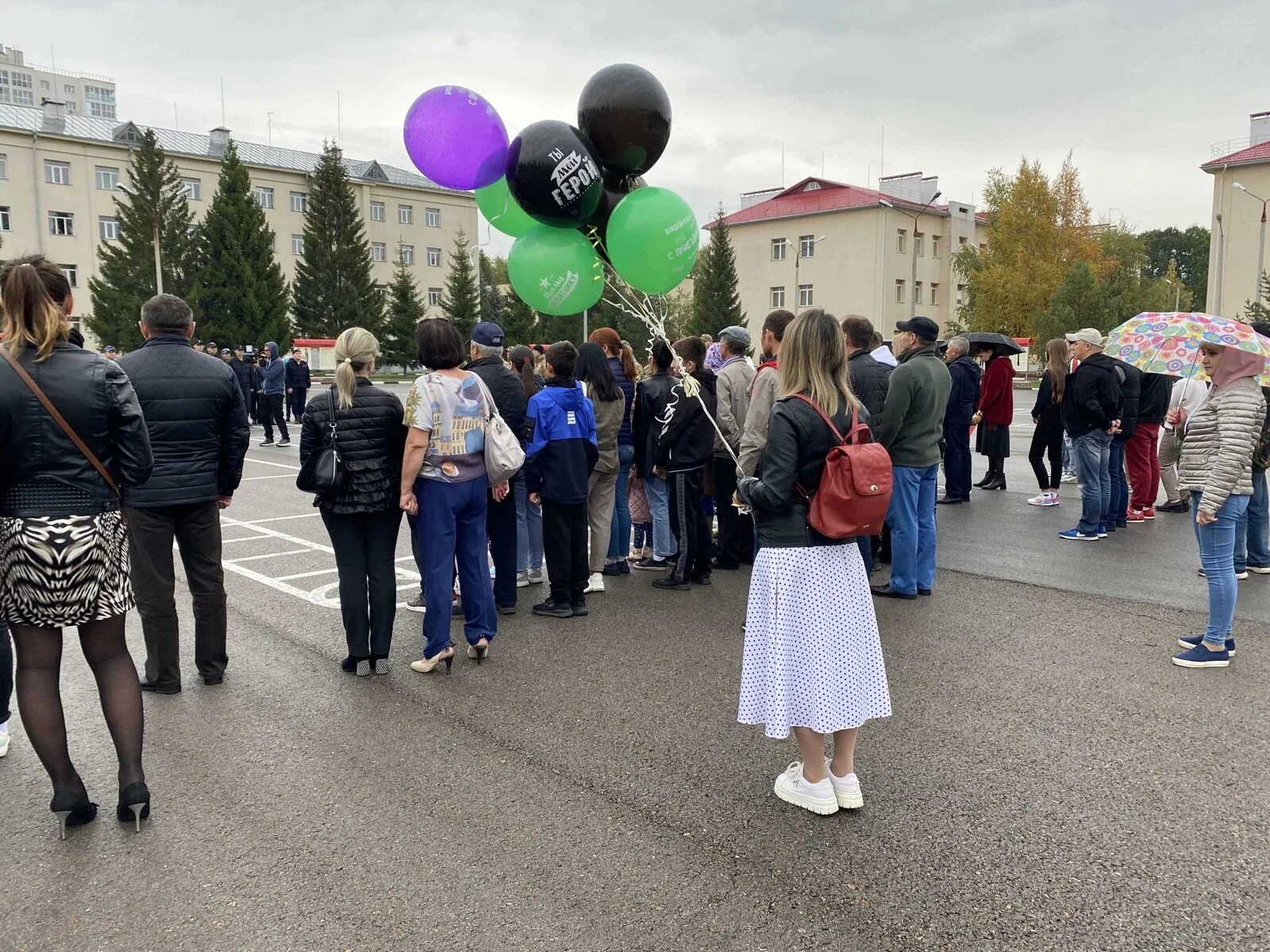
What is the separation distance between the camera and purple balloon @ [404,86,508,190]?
6043mm

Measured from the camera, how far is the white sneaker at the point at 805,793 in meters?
3.61

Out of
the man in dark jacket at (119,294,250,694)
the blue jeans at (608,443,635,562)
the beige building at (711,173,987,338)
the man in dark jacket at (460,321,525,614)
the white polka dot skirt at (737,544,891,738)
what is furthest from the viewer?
the beige building at (711,173,987,338)

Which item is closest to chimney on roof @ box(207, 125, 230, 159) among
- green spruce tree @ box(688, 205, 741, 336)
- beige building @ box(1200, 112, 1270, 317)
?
green spruce tree @ box(688, 205, 741, 336)

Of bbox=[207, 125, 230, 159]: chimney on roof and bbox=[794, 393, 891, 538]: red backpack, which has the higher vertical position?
bbox=[207, 125, 230, 159]: chimney on roof

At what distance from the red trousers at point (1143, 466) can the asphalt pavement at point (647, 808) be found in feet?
14.3

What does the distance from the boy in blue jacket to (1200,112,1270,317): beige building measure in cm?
4983

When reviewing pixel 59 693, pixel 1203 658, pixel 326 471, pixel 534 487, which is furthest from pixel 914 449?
pixel 59 693

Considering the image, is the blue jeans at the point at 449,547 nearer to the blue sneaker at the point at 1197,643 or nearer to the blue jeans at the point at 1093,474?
the blue sneaker at the point at 1197,643

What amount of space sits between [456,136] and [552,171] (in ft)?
2.46

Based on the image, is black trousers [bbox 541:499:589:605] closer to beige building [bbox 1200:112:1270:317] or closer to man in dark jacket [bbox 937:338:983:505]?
man in dark jacket [bbox 937:338:983:505]

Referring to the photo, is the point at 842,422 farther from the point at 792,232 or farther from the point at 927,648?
the point at 792,232

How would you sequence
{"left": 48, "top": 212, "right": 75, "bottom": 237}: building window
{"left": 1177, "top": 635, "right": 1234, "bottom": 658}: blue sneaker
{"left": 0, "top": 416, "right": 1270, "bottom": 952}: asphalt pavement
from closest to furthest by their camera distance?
{"left": 0, "top": 416, "right": 1270, "bottom": 952}: asphalt pavement
{"left": 1177, "top": 635, "right": 1234, "bottom": 658}: blue sneaker
{"left": 48, "top": 212, "right": 75, "bottom": 237}: building window

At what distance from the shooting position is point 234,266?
5238cm

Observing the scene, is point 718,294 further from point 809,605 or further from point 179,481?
point 809,605
